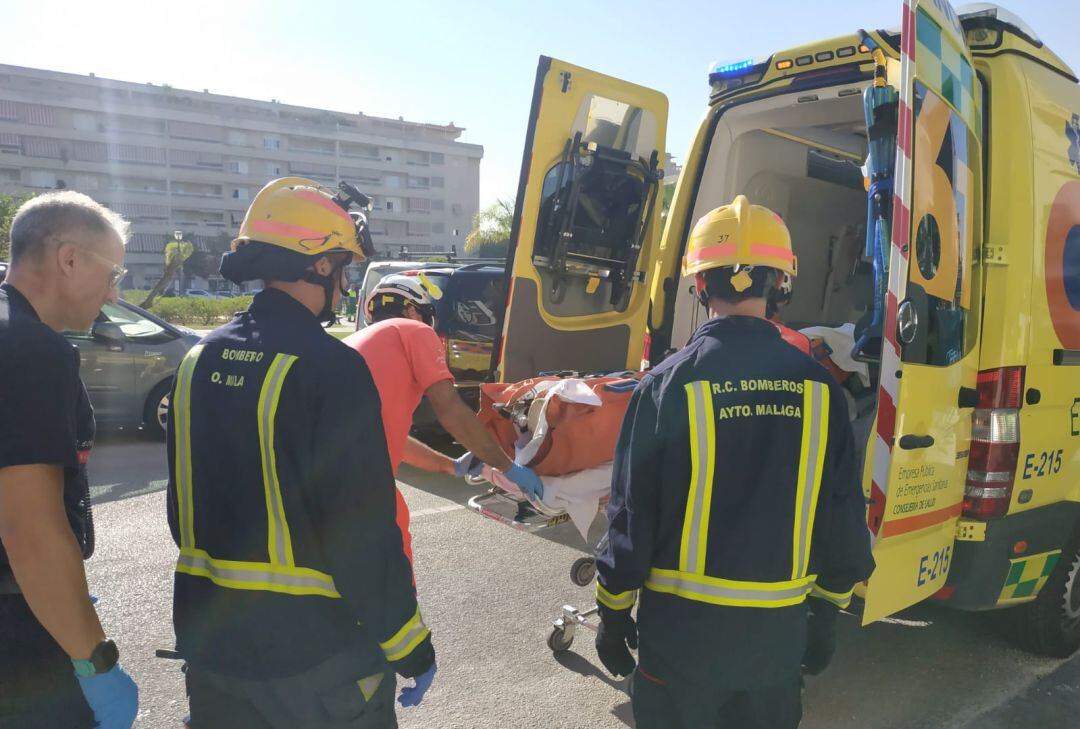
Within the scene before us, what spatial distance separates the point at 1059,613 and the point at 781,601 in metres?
2.50

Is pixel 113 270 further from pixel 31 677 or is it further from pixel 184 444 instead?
pixel 31 677

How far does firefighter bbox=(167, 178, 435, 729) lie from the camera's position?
1520mm

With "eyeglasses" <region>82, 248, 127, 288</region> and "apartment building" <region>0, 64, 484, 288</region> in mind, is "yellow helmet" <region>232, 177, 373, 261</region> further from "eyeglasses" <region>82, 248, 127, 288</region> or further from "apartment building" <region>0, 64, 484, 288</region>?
"apartment building" <region>0, 64, 484, 288</region>

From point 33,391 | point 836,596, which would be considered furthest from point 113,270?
point 836,596

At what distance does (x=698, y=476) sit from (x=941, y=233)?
5.17 ft


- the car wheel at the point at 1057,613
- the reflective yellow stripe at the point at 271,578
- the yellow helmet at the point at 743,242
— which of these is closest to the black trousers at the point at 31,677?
the reflective yellow stripe at the point at 271,578

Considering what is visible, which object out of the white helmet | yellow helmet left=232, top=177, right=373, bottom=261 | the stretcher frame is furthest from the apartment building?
yellow helmet left=232, top=177, right=373, bottom=261

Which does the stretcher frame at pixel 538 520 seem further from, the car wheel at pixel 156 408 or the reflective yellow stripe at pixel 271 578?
the car wheel at pixel 156 408

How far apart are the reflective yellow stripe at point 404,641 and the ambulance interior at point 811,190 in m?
2.04

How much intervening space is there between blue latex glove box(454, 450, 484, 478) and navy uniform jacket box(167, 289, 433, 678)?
50.2 inches

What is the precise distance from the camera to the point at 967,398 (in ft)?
8.98

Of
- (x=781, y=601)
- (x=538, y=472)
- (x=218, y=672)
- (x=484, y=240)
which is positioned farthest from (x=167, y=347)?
(x=484, y=240)

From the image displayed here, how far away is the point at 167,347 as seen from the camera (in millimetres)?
7457

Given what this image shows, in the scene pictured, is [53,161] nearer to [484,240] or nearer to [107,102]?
[107,102]
